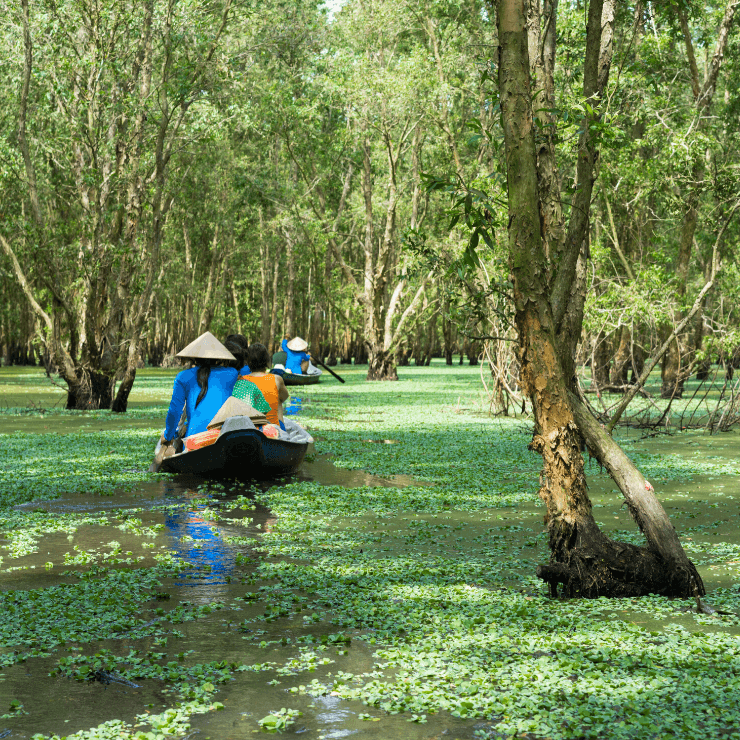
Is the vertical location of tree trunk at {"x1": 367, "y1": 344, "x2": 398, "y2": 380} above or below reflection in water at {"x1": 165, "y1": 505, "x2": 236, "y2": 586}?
above

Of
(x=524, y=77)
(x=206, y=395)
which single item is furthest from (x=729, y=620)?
(x=206, y=395)

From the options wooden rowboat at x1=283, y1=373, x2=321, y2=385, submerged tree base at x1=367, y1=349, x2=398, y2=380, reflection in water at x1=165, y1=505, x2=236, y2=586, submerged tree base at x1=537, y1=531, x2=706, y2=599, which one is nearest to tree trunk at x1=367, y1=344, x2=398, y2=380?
submerged tree base at x1=367, y1=349, x2=398, y2=380

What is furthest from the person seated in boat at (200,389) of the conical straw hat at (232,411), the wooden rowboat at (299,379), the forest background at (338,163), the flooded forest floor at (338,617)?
the wooden rowboat at (299,379)

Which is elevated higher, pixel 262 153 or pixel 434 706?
pixel 262 153

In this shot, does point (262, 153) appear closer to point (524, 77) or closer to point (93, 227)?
point (93, 227)

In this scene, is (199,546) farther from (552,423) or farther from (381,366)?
(381,366)

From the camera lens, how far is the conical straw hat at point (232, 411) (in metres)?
9.75

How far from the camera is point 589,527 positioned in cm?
518

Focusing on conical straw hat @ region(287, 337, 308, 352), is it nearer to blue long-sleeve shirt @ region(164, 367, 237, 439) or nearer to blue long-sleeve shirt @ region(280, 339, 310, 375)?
blue long-sleeve shirt @ region(280, 339, 310, 375)

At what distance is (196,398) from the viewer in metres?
10.2

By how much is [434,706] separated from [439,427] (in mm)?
12011

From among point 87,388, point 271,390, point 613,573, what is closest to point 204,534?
point 613,573

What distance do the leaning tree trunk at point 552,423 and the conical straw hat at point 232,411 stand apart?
16.7 feet

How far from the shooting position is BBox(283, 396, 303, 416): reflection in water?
1855 cm
